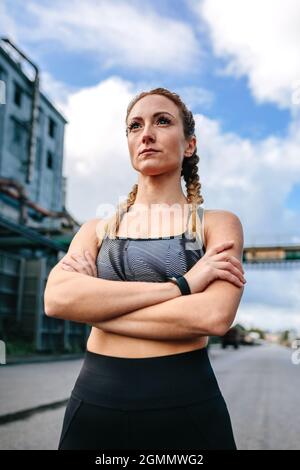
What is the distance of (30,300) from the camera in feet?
66.8

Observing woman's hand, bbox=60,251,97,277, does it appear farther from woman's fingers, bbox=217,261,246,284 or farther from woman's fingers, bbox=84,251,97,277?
woman's fingers, bbox=217,261,246,284

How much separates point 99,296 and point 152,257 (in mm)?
218

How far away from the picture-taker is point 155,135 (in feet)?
5.61

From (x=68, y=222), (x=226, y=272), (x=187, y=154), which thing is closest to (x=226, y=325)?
(x=226, y=272)

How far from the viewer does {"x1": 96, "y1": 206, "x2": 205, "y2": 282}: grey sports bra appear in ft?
5.35

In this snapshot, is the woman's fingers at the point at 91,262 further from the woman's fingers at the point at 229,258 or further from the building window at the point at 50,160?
the building window at the point at 50,160

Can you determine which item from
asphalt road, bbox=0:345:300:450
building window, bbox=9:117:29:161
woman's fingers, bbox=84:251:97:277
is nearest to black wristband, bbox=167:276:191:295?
woman's fingers, bbox=84:251:97:277

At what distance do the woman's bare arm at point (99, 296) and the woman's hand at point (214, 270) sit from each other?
0.07m

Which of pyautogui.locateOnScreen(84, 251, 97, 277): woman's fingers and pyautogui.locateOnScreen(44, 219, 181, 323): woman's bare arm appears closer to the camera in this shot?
pyautogui.locateOnScreen(44, 219, 181, 323): woman's bare arm

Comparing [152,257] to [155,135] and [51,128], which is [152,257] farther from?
[51,128]

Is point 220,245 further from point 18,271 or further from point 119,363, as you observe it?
point 18,271

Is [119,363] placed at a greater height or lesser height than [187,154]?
lesser

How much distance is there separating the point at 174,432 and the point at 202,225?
2.26 ft

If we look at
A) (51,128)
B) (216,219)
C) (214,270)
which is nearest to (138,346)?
(214,270)
